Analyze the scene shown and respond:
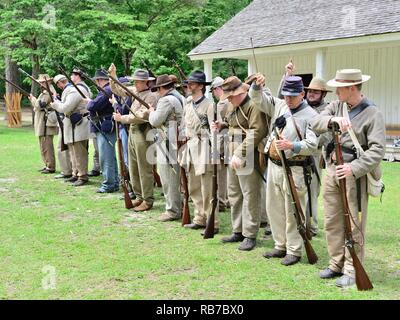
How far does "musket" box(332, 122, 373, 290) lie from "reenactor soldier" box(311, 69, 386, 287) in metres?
0.07

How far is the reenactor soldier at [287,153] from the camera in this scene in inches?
209

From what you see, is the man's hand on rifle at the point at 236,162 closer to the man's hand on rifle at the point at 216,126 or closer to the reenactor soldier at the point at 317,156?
the man's hand on rifle at the point at 216,126

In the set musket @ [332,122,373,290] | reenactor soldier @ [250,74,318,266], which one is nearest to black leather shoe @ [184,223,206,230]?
reenactor soldier @ [250,74,318,266]

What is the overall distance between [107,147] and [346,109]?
5577mm

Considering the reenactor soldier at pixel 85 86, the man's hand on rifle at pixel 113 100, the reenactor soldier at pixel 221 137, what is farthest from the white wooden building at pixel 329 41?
the man's hand on rifle at pixel 113 100

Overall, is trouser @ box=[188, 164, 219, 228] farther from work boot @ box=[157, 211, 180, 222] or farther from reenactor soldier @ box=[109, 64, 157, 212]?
reenactor soldier @ box=[109, 64, 157, 212]

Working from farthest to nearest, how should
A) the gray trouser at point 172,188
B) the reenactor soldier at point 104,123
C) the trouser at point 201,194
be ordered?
the reenactor soldier at point 104,123, the gray trouser at point 172,188, the trouser at point 201,194

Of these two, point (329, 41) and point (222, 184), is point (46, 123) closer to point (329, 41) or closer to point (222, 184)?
point (222, 184)

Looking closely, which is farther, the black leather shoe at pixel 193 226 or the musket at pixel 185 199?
the musket at pixel 185 199

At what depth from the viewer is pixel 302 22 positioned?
16812 mm

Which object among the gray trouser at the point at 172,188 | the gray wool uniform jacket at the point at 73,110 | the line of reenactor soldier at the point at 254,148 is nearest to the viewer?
the line of reenactor soldier at the point at 254,148

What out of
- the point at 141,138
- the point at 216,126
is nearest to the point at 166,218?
the point at 141,138

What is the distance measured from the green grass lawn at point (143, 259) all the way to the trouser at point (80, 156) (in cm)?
148

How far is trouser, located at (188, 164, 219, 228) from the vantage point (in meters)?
6.95
